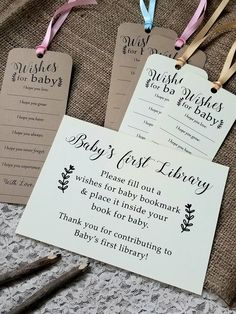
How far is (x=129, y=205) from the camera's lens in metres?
0.61

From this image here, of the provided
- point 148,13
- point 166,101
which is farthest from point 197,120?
point 148,13

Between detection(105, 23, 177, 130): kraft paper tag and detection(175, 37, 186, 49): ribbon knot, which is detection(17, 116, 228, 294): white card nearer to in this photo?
detection(105, 23, 177, 130): kraft paper tag

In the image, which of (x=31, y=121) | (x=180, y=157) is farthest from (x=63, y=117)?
(x=180, y=157)

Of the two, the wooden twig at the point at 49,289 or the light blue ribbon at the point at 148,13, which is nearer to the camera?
the wooden twig at the point at 49,289

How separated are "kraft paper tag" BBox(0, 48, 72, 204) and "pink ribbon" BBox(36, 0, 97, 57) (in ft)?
0.04

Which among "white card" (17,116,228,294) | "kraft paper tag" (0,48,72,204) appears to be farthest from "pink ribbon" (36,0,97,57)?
"white card" (17,116,228,294)

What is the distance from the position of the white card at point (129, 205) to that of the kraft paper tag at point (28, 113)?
0.02m

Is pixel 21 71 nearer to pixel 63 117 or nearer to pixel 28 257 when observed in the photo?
pixel 63 117

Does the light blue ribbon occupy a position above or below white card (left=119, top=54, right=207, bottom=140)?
above

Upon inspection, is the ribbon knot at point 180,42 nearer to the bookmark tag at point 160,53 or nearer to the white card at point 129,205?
the bookmark tag at point 160,53

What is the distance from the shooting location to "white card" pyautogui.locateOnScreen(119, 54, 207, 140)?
0.64 meters

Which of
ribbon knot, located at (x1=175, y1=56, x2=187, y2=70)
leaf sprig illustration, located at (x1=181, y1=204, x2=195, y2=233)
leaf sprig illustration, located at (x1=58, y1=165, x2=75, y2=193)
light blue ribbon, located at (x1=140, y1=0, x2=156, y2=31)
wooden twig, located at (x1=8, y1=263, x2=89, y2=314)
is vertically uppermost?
light blue ribbon, located at (x1=140, y1=0, x2=156, y2=31)

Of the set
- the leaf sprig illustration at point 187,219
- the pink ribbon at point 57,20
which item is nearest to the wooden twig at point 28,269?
the leaf sprig illustration at point 187,219

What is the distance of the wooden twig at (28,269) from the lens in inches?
23.0
